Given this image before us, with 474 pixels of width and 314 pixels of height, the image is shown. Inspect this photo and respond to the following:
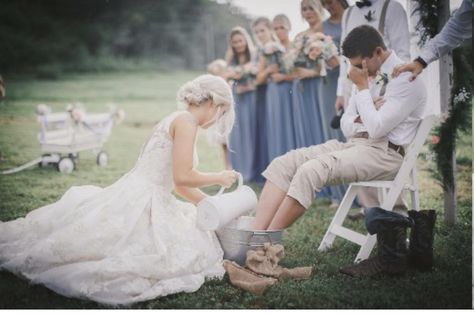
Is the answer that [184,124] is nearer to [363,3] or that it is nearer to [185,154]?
[185,154]

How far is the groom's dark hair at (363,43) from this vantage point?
3.80 metres

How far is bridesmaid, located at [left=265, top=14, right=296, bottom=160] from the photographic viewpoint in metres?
5.54

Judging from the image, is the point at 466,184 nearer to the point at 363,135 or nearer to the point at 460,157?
the point at 460,157

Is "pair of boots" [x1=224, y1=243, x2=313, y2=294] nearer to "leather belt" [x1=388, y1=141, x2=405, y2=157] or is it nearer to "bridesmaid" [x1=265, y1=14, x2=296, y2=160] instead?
"leather belt" [x1=388, y1=141, x2=405, y2=157]

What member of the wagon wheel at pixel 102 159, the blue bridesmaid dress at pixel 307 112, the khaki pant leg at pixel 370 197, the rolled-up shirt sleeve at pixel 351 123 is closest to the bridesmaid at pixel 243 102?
the blue bridesmaid dress at pixel 307 112

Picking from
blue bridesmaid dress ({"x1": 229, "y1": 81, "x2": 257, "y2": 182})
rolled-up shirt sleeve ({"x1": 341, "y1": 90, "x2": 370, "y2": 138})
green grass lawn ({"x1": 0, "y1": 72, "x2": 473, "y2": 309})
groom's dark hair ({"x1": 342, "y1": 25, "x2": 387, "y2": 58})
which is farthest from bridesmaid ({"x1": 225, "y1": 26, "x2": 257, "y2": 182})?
groom's dark hair ({"x1": 342, "y1": 25, "x2": 387, "y2": 58})

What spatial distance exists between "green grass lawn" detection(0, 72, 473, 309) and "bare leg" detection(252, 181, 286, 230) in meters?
0.35

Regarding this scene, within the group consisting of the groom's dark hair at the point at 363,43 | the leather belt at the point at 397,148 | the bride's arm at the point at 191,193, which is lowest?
the bride's arm at the point at 191,193

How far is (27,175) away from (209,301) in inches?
94.1

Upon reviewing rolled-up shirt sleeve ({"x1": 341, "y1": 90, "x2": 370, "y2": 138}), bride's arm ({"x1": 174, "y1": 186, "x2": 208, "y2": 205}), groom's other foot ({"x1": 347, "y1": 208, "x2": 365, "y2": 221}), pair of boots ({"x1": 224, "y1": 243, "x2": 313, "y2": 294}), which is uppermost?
rolled-up shirt sleeve ({"x1": 341, "y1": 90, "x2": 370, "y2": 138})

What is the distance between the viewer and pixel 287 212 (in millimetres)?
3600

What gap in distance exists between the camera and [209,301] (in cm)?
320

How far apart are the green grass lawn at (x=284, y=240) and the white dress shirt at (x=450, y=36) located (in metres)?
0.86

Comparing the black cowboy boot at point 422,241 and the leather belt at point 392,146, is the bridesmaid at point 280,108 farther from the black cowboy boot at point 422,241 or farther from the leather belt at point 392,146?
the black cowboy boot at point 422,241
